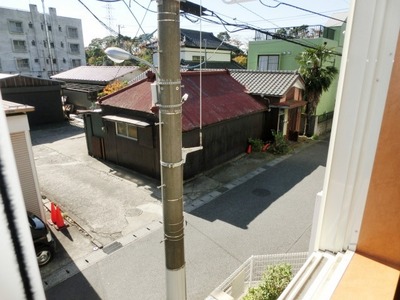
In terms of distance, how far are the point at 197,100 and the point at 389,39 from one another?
38.6 ft

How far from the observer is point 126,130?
1302 cm

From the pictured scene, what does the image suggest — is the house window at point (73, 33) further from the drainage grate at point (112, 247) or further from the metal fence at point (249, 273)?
the metal fence at point (249, 273)

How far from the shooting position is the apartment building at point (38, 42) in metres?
39.9

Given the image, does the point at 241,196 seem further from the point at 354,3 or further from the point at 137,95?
the point at 354,3

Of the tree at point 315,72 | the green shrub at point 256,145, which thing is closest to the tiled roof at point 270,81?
the tree at point 315,72

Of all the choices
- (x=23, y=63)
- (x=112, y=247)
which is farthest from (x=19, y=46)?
(x=112, y=247)

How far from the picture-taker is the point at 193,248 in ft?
26.2

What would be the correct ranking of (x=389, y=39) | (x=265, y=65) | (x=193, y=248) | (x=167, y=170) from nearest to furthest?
(x=389, y=39) < (x=167, y=170) < (x=193, y=248) < (x=265, y=65)

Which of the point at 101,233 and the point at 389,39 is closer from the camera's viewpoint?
the point at 389,39

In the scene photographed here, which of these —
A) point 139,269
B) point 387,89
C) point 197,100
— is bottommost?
point 139,269

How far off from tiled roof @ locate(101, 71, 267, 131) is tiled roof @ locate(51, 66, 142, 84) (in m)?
11.6

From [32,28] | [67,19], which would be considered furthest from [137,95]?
[67,19]

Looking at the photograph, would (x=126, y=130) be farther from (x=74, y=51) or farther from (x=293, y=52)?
(x=74, y=51)

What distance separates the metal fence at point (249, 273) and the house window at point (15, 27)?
160 feet
